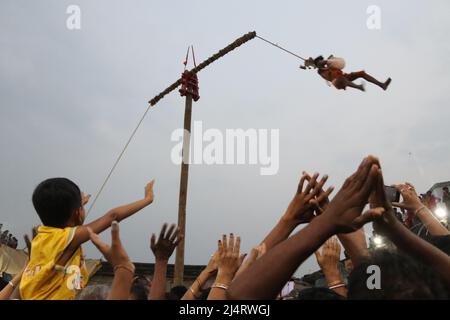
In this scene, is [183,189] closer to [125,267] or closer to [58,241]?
[58,241]

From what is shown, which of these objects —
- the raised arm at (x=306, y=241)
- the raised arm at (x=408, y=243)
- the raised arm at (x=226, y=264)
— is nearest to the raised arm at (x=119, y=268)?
the raised arm at (x=226, y=264)

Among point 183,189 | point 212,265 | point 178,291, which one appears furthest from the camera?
point 183,189

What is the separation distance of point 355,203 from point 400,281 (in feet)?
1.13

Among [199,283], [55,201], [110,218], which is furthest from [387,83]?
[55,201]

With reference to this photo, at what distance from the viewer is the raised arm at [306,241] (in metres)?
1.43

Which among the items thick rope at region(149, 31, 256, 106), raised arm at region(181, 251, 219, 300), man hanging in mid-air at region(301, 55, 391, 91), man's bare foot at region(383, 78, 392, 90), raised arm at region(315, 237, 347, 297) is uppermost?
thick rope at region(149, 31, 256, 106)

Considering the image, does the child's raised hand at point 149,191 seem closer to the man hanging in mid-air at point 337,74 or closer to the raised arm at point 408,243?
the raised arm at point 408,243

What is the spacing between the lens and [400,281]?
1.47 meters

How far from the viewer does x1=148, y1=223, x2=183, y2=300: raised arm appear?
2381 mm

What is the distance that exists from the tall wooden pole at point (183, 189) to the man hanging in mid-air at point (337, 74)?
4260mm

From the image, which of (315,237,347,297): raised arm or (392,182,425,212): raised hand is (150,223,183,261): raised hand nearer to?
(315,237,347,297): raised arm

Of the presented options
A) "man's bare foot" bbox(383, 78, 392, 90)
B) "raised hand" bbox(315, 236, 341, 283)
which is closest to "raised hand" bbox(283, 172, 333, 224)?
"raised hand" bbox(315, 236, 341, 283)
